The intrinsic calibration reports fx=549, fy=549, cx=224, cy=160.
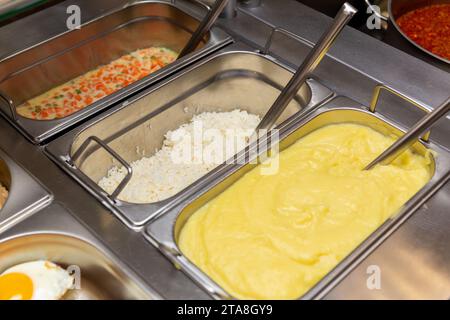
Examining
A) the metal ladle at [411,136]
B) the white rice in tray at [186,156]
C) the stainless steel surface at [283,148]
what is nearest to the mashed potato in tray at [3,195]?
the white rice in tray at [186,156]

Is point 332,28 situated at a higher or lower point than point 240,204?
higher

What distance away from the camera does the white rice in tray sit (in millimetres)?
1566

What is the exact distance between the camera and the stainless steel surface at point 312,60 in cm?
135

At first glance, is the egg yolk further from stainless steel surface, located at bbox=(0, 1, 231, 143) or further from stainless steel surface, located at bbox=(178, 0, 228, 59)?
stainless steel surface, located at bbox=(178, 0, 228, 59)

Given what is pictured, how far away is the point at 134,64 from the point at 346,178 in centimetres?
91

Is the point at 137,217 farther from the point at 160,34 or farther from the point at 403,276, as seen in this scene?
the point at 160,34

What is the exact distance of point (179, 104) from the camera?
1736mm

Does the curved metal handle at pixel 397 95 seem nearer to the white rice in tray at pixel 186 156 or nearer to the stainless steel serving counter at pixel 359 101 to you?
the stainless steel serving counter at pixel 359 101

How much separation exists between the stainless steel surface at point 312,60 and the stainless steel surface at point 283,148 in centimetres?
7

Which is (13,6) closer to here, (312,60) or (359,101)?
(312,60)

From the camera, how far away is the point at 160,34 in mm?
1998
